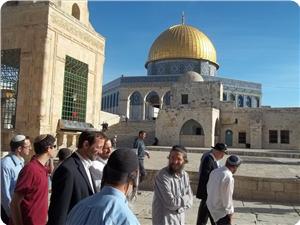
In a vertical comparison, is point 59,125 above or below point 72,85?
below

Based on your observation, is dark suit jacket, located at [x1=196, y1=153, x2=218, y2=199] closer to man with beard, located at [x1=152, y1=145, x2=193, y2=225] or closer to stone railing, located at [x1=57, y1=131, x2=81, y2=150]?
man with beard, located at [x1=152, y1=145, x2=193, y2=225]

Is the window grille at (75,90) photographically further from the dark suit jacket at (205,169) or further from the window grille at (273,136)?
the window grille at (273,136)

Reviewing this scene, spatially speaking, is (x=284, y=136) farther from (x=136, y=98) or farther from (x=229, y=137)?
(x=136, y=98)

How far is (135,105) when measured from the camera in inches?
1508

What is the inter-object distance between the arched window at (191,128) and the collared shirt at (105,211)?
80.9 feet

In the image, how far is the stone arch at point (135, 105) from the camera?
3800 centimetres

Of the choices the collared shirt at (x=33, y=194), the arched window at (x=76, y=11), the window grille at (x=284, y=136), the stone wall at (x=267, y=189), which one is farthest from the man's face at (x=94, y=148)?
the window grille at (x=284, y=136)

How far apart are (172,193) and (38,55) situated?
1254cm

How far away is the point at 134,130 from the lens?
2803 centimetres

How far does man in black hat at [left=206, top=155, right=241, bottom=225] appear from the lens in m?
3.67

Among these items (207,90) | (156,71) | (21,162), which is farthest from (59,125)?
(156,71)

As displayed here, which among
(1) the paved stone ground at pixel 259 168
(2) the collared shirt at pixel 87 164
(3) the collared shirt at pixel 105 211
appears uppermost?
(2) the collared shirt at pixel 87 164

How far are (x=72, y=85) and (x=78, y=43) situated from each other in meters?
1.98

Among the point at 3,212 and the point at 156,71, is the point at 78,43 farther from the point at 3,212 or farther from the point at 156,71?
the point at 156,71
